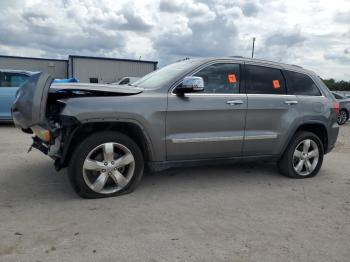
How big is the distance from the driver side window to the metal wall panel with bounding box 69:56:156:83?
32.4 m

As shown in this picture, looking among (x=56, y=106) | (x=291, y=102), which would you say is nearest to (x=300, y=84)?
(x=291, y=102)

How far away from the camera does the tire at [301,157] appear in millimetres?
5516

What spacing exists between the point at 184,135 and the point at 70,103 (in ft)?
4.69

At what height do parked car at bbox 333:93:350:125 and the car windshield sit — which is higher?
the car windshield

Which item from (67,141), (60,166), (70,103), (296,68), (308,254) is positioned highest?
(296,68)

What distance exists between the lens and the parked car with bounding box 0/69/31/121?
1014cm

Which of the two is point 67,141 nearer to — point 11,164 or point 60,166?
point 60,166

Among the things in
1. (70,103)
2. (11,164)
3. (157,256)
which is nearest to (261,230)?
(157,256)

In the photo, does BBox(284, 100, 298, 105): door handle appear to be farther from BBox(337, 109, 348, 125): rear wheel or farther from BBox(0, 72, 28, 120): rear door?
BBox(337, 109, 348, 125): rear wheel

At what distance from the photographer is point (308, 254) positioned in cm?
320

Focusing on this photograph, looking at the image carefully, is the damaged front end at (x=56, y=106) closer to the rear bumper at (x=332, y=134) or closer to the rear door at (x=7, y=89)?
the rear bumper at (x=332, y=134)

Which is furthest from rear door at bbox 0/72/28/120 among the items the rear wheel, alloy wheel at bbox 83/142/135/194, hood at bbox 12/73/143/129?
the rear wheel

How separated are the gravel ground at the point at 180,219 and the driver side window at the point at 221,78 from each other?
1.30 m

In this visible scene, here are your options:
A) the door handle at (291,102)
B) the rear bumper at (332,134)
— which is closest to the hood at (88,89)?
the door handle at (291,102)
